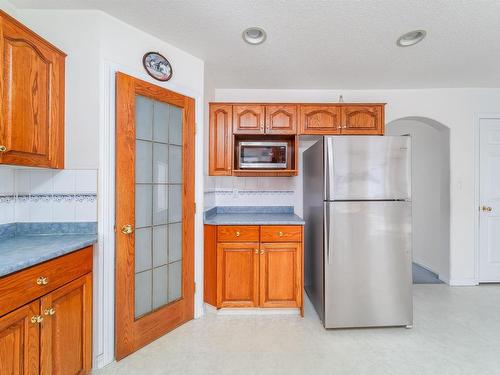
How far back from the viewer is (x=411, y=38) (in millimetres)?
2010

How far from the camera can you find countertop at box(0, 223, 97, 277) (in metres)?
1.12

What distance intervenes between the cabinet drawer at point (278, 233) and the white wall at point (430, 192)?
7.36 feet

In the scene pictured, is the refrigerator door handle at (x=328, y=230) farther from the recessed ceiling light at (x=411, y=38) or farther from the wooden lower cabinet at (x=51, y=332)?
the wooden lower cabinet at (x=51, y=332)

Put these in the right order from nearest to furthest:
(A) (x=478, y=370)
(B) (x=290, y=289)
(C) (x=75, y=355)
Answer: (C) (x=75, y=355)
(A) (x=478, y=370)
(B) (x=290, y=289)

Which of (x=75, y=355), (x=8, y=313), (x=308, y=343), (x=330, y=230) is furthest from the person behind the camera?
(x=330, y=230)

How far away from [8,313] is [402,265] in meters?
2.59

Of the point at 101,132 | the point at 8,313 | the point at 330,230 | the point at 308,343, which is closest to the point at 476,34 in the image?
the point at 330,230

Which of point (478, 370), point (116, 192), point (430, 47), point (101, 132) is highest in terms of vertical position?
point (430, 47)

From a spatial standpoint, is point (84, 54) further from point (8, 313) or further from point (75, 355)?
point (75, 355)

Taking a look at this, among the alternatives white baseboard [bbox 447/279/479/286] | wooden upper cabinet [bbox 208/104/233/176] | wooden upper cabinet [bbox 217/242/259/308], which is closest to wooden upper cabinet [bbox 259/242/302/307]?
wooden upper cabinet [bbox 217/242/259/308]

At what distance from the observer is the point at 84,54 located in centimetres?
169

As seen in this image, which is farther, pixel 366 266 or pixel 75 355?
pixel 366 266

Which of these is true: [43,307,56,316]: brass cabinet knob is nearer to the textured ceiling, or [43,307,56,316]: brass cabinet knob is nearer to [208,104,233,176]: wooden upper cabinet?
[208,104,233,176]: wooden upper cabinet

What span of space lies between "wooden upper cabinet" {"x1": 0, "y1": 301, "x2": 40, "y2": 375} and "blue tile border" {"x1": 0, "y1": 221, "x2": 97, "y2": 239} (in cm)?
61
